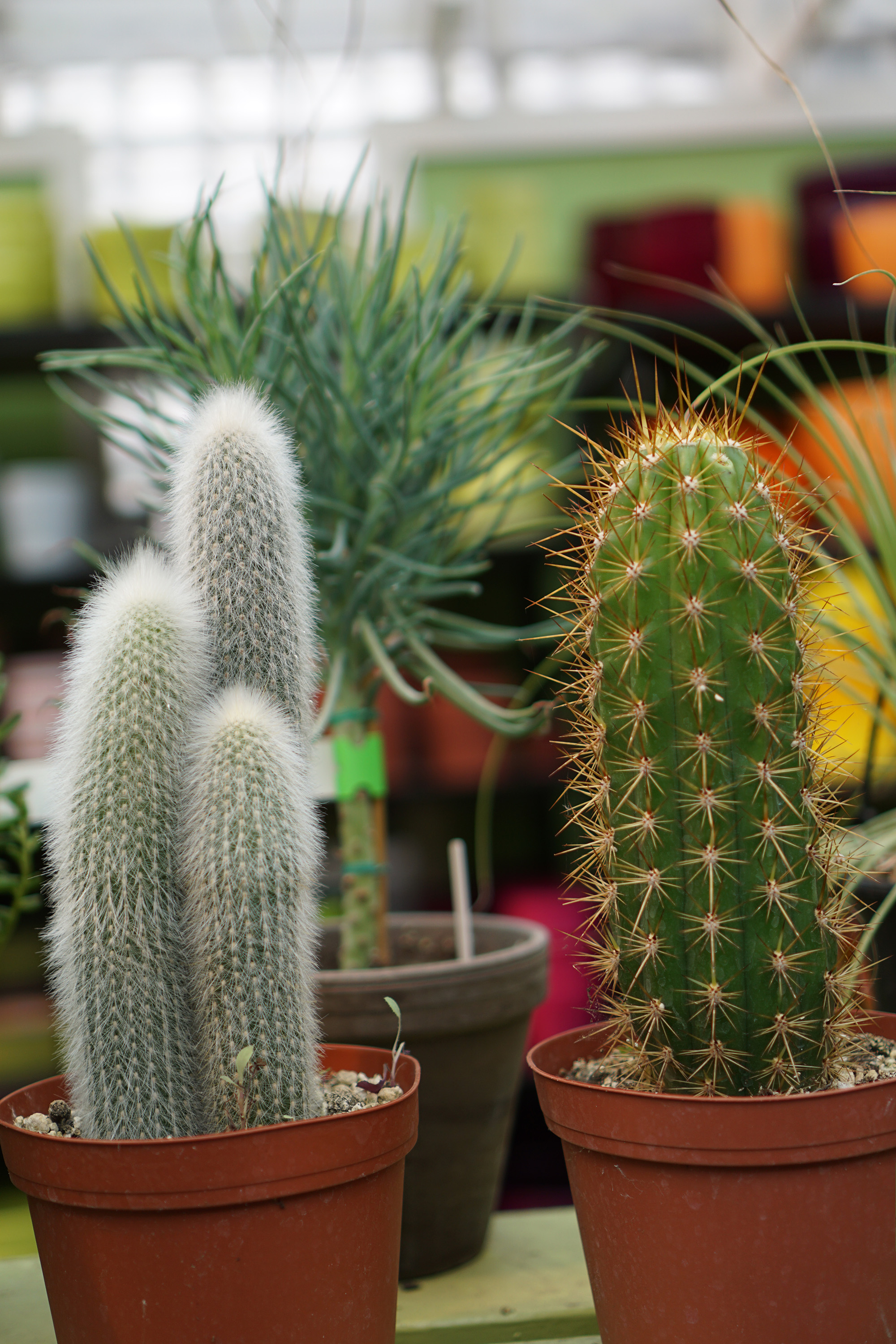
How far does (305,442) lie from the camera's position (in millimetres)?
855

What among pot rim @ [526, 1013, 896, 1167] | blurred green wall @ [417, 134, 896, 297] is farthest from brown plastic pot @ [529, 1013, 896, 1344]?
blurred green wall @ [417, 134, 896, 297]

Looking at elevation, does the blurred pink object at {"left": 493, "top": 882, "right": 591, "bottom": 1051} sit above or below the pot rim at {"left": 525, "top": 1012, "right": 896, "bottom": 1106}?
below

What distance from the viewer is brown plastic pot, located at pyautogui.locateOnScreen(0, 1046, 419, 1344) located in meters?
0.49

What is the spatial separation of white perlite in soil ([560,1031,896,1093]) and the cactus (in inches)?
0.6

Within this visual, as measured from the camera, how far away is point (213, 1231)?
0.49 metres

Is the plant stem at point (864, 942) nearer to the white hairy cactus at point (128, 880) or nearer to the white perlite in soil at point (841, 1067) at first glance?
the white perlite in soil at point (841, 1067)

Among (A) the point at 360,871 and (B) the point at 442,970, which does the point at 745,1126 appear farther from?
(A) the point at 360,871

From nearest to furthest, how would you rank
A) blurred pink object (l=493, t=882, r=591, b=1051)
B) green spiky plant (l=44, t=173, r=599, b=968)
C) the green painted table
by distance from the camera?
the green painted table, green spiky plant (l=44, t=173, r=599, b=968), blurred pink object (l=493, t=882, r=591, b=1051)

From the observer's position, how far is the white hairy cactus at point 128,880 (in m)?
0.53

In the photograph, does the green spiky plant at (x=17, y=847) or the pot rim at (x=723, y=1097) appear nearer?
the pot rim at (x=723, y=1097)

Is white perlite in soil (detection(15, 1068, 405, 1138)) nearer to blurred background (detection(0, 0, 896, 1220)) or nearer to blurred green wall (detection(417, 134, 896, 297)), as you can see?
blurred background (detection(0, 0, 896, 1220))

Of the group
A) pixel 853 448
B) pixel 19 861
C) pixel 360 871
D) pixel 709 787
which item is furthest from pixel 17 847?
pixel 853 448

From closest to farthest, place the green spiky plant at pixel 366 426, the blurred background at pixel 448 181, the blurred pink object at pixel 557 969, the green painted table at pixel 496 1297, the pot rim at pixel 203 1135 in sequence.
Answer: the pot rim at pixel 203 1135, the green painted table at pixel 496 1297, the green spiky plant at pixel 366 426, the blurred pink object at pixel 557 969, the blurred background at pixel 448 181

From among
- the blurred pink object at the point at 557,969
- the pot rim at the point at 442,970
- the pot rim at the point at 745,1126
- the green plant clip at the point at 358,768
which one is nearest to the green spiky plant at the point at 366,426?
the green plant clip at the point at 358,768
